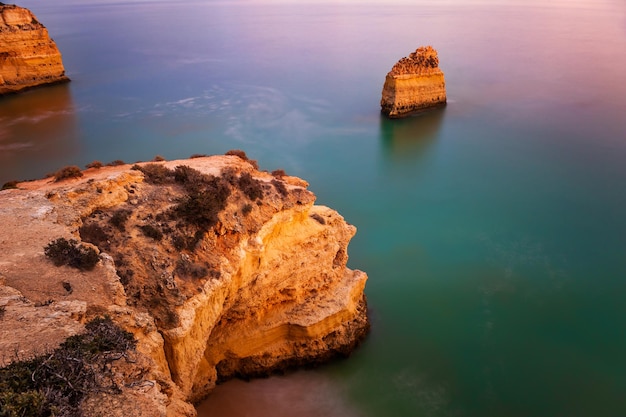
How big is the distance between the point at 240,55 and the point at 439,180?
46429 millimetres

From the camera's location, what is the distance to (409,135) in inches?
1473

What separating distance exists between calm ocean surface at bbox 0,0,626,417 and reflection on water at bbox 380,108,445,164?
0.60ft

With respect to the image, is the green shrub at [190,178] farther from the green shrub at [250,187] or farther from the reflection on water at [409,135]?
the reflection on water at [409,135]

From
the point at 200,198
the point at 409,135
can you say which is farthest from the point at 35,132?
the point at 200,198

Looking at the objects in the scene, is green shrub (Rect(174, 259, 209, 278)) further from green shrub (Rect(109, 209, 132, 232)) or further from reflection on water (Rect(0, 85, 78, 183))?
reflection on water (Rect(0, 85, 78, 183))

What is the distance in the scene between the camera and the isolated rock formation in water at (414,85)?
3734 cm

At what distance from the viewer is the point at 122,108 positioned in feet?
144

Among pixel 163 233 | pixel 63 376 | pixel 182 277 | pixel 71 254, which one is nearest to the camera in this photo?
pixel 63 376

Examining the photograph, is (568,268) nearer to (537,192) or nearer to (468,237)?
(468,237)

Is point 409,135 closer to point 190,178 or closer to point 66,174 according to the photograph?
point 190,178

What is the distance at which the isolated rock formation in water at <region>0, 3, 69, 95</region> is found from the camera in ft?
145

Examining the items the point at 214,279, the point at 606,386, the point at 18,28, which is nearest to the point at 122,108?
the point at 18,28

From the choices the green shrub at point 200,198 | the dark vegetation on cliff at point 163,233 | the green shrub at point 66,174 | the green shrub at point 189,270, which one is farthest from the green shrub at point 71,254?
the green shrub at point 66,174

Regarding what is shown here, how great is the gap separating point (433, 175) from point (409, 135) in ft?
22.4
